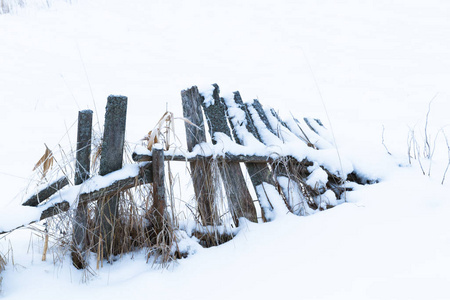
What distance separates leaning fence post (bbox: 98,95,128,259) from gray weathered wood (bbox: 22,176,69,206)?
0.70 ft

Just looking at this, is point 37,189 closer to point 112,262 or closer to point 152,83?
point 112,262

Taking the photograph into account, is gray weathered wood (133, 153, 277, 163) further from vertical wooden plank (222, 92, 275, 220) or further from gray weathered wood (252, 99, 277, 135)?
gray weathered wood (252, 99, 277, 135)

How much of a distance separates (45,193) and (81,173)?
194 mm

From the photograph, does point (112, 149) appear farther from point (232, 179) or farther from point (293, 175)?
point (293, 175)

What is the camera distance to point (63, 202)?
1.72 meters

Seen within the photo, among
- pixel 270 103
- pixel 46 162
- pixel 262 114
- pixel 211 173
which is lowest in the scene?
pixel 211 173

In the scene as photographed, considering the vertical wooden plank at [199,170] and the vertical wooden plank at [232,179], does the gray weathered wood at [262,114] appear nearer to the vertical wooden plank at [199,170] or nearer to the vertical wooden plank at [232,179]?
the vertical wooden plank at [232,179]

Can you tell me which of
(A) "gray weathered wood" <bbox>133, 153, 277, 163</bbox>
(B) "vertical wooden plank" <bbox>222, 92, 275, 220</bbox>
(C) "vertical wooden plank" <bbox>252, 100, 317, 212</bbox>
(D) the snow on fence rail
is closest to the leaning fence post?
(D) the snow on fence rail

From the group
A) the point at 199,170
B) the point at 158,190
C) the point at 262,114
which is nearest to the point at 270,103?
the point at 262,114

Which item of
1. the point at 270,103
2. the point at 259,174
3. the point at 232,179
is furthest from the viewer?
the point at 270,103

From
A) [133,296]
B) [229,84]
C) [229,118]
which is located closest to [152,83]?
[229,84]

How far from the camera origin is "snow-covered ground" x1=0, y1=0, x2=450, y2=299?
5.31 ft

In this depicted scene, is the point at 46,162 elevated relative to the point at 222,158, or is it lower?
elevated

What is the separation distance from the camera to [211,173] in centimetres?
207
